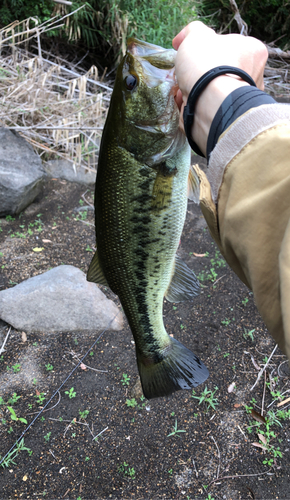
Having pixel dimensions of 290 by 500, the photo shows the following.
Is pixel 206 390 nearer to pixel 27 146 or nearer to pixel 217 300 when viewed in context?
pixel 217 300

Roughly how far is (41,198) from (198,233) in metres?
2.27

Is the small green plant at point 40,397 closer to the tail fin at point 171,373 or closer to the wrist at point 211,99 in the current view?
the tail fin at point 171,373

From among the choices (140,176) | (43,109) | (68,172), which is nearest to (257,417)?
(140,176)

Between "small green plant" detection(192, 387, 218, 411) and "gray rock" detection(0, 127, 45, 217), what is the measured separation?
3113 mm

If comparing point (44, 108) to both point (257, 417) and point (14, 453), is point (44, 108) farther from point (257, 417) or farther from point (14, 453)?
point (257, 417)

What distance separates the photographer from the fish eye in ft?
3.89

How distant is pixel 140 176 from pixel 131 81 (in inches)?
13.4

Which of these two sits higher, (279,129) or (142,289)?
(279,129)

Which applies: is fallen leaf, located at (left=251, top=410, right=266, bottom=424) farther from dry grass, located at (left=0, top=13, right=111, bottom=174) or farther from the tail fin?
dry grass, located at (left=0, top=13, right=111, bottom=174)

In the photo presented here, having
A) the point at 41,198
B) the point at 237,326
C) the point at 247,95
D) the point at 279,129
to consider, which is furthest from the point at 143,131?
the point at 41,198

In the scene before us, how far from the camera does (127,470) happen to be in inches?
90.0

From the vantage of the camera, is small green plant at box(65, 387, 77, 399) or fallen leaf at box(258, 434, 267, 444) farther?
small green plant at box(65, 387, 77, 399)

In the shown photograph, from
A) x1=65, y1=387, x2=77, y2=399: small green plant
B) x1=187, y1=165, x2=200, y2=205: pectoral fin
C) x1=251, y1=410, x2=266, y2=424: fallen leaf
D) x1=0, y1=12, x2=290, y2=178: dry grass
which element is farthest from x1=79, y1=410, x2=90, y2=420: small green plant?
x1=0, y1=12, x2=290, y2=178: dry grass

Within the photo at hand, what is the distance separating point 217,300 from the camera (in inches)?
133
